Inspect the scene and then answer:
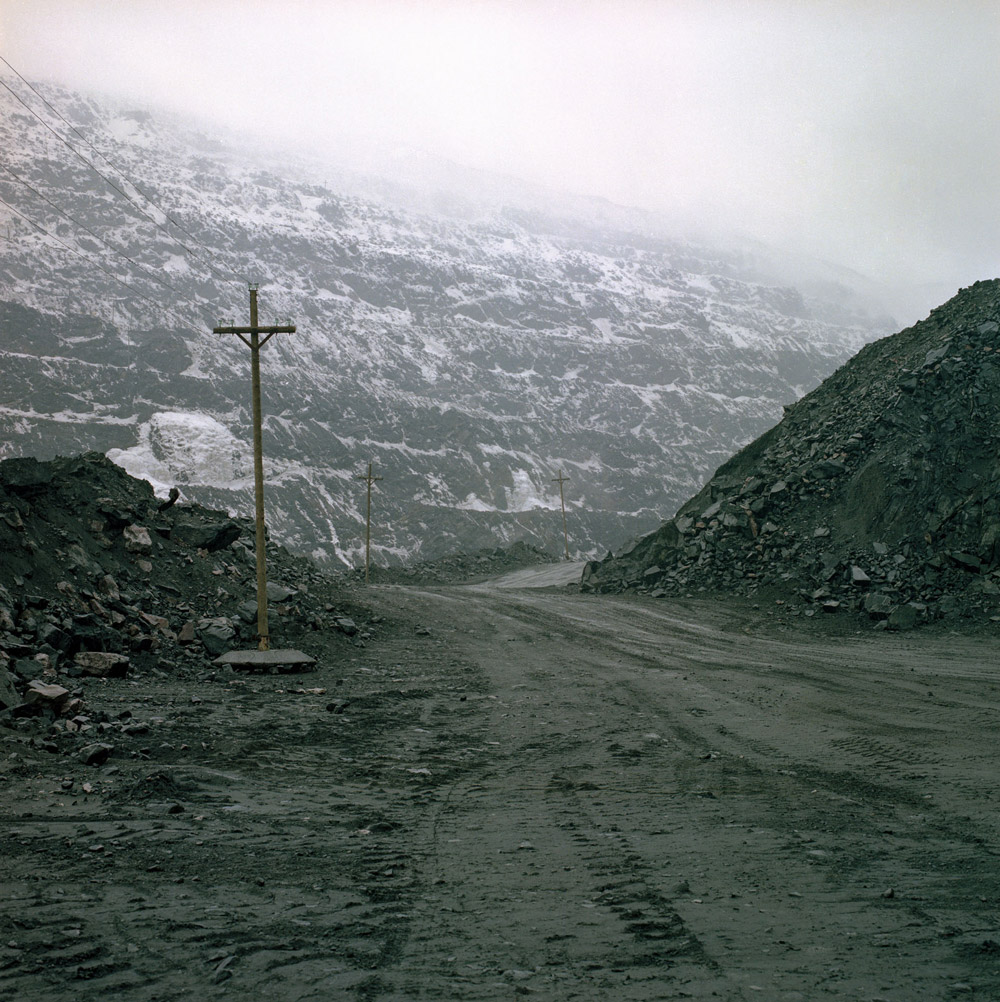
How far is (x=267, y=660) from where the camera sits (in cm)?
1420

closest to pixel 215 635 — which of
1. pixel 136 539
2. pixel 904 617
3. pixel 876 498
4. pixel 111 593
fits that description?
pixel 111 593

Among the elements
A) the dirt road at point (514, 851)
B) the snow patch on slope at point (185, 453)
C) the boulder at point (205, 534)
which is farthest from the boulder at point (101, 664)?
the snow patch on slope at point (185, 453)

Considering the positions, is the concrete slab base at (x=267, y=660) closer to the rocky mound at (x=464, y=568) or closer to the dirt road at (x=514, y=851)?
the dirt road at (x=514, y=851)

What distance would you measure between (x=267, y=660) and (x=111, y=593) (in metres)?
3.00

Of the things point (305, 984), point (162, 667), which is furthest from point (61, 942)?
point (162, 667)

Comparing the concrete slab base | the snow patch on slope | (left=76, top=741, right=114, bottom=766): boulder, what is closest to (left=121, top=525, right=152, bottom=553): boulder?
the concrete slab base

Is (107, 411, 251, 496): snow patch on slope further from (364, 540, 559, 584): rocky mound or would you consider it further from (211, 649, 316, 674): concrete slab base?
(211, 649, 316, 674): concrete slab base

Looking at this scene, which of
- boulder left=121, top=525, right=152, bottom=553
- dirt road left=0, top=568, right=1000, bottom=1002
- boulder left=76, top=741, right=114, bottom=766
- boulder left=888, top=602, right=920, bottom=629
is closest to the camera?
dirt road left=0, top=568, right=1000, bottom=1002

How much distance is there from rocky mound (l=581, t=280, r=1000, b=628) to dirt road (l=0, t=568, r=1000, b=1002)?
9722 mm

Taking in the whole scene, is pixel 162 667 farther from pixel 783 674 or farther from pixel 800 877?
pixel 800 877

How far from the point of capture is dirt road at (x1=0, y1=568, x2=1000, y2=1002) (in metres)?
3.66

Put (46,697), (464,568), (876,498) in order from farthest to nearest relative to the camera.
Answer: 1. (464,568)
2. (876,498)
3. (46,697)

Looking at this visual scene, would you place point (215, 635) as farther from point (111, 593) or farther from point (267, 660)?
point (111, 593)

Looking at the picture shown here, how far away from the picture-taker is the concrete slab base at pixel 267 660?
14.0m
